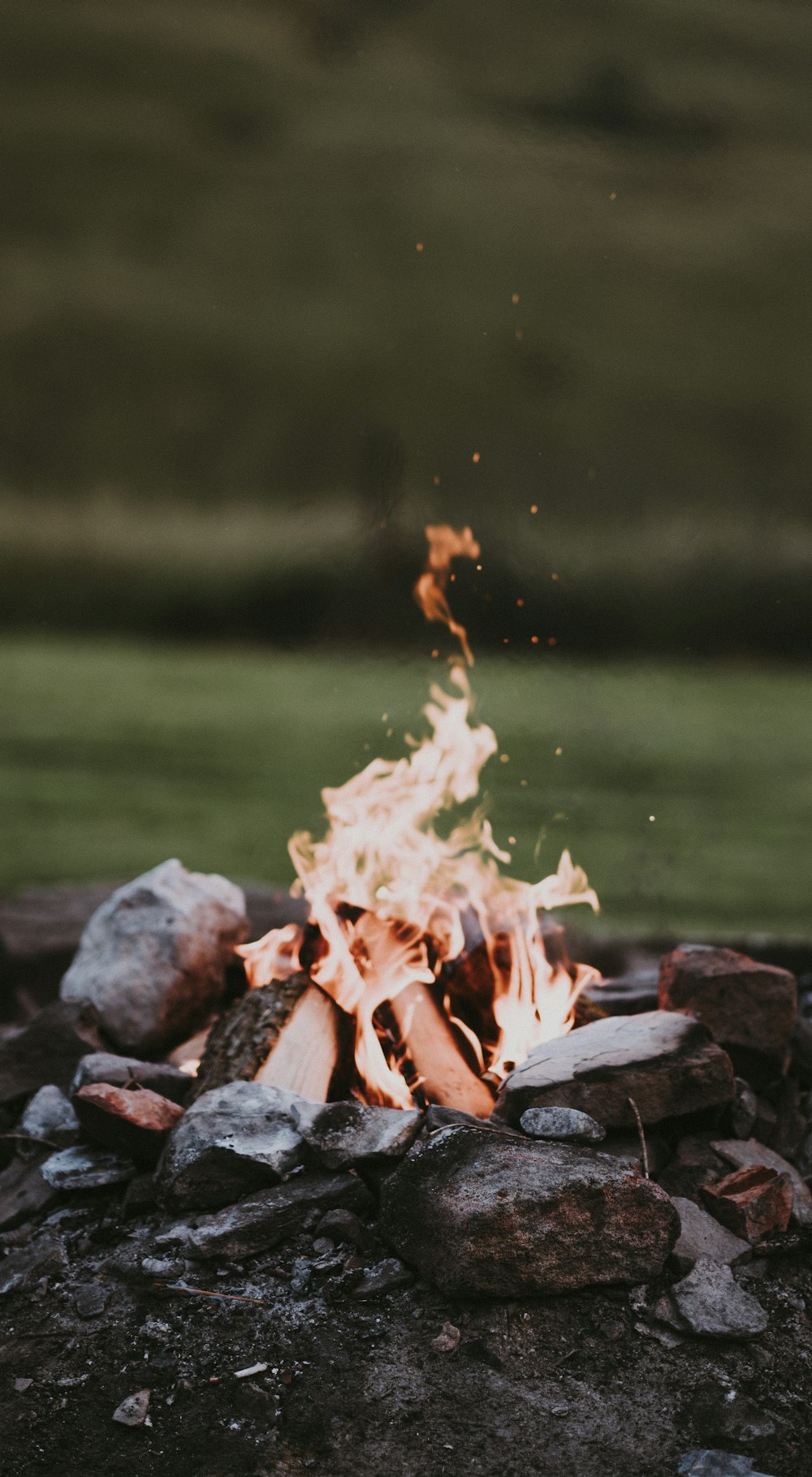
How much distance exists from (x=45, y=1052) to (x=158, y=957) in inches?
12.5

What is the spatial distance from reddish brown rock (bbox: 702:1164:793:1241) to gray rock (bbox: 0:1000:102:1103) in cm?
130

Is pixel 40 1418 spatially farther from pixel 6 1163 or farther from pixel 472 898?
pixel 472 898

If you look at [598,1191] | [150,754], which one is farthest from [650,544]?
[598,1191]

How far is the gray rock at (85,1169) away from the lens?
2.25m

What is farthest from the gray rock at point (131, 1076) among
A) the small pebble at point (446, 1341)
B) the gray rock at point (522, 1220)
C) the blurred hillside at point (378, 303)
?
the blurred hillside at point (378, 303)

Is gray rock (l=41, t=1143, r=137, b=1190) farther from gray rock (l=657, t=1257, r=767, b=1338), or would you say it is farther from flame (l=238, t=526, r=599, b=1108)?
gray rock (l=657, t=1257, r=767, b=1338)

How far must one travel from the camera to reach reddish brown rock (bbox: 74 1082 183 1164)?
2260 millimetres

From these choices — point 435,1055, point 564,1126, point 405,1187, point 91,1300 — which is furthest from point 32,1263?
point 564,1126

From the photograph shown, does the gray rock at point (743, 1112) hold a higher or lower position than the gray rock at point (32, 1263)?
higher

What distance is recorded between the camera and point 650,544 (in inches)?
519

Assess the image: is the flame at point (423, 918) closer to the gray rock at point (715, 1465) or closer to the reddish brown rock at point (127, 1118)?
the reddish brown rock at point (127, 1118)

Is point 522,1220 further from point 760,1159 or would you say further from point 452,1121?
point 760,1159

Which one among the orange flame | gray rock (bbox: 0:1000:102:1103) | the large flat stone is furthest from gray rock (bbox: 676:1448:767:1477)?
the orange flame

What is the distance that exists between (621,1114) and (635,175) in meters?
13.2
